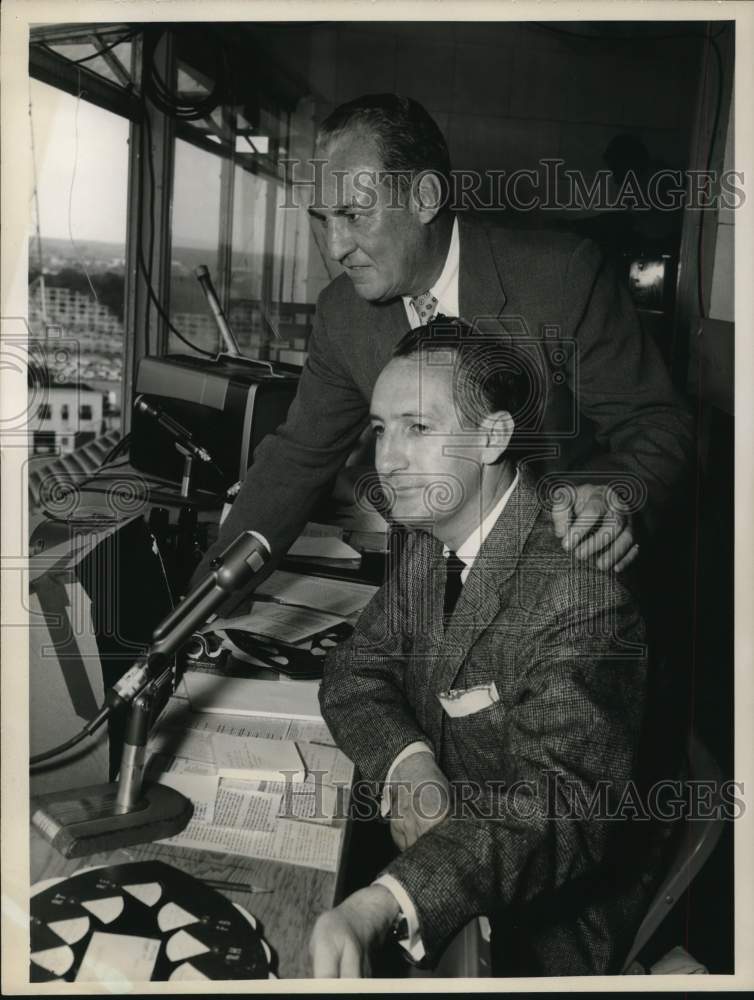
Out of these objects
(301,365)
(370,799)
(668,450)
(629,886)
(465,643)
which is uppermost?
(301,365)

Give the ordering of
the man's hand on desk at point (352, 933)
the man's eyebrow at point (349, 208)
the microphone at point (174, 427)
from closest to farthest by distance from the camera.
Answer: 1. the man's hand on desk at point (352, 933)
2. the man's eyebrow at point (349, 208)
3. the microphone at point (174, 427)

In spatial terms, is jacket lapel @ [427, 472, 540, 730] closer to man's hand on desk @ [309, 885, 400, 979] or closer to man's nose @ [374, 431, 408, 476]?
man's nose @ [374, 431, 408, 476]

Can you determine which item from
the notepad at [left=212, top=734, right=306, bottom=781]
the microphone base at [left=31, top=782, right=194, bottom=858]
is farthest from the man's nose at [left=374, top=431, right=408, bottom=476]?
the microphone base at [left=31, top=782, right=194, bottom=858]

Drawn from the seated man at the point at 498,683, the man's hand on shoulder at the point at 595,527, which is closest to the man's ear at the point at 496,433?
the seated man at the point at 498,683

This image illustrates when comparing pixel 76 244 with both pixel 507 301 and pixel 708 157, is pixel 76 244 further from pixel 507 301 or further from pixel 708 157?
pixel 708 157

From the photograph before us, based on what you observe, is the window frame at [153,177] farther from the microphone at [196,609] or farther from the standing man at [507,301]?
the microphone at [196,609]

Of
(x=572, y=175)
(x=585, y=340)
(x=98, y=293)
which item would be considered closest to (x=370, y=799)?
(x=585, y=340)

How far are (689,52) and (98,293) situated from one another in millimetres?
1098

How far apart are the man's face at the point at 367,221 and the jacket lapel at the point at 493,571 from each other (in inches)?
17.0

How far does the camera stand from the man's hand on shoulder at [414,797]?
4.13ft

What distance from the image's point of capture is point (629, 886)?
1.30m

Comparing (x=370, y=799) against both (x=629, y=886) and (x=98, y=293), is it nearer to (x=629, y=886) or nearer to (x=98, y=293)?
(x=629, y=886)

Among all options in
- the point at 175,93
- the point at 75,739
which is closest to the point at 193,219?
the point at 175,93

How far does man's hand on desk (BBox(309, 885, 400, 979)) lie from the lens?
3.09 feet
